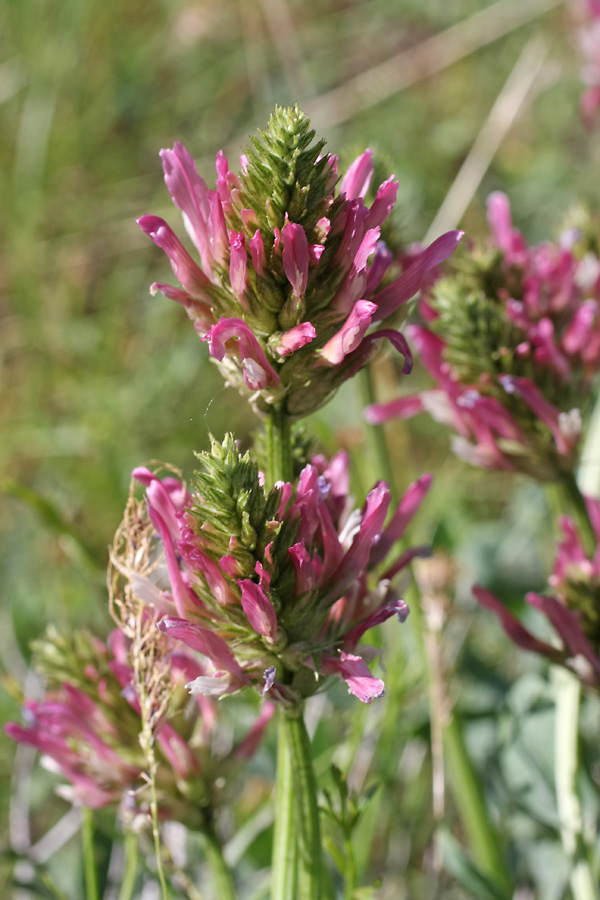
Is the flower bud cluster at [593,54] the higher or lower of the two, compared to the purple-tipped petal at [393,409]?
higher

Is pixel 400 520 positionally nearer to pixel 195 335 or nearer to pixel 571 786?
pixel 571 786

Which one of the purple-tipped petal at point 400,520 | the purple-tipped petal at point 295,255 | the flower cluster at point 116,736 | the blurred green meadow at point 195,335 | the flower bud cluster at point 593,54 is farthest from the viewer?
the flower bud cluster at point 593,54

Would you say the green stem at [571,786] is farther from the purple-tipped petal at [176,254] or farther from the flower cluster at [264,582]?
the purple-tipped petal at [176,254]

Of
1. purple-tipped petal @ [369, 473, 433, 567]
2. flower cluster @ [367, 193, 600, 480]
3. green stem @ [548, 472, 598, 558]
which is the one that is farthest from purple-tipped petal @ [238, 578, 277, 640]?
green stem @ [548, 472, 598, 558]

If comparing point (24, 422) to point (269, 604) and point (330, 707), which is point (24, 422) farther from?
point (269, 604)

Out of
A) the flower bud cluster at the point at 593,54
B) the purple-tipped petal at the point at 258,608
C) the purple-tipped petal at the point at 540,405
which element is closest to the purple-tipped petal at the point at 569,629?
the purple-tipped petal at the point at 540,405

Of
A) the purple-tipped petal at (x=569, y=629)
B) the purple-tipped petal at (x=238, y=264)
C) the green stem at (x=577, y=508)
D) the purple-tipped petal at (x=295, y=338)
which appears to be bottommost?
the purple-tipped petal at (x=569, y=629)

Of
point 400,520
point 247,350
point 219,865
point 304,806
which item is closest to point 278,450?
point 247,350
